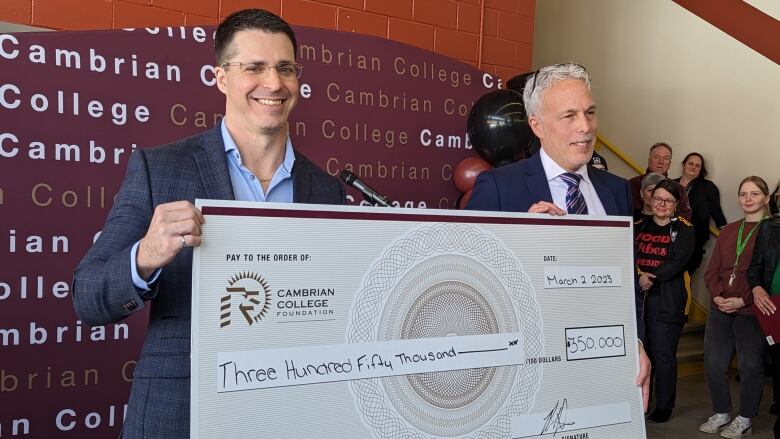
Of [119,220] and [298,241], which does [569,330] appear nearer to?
[298,241]

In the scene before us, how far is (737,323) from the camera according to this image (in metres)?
4.11

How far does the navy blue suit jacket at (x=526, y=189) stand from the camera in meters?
1.71

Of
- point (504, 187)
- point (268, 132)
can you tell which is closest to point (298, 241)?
point (268, 132)

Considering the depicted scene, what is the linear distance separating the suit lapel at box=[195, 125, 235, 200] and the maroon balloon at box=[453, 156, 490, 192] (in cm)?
228

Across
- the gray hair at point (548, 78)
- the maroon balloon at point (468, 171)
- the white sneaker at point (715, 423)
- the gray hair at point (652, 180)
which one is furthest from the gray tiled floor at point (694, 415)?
the gray hair at point (548, 78)

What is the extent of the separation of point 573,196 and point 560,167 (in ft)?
0.27

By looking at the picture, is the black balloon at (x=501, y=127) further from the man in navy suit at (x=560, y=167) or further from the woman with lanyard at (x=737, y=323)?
the woman with lanyard at (x=737, y=323)

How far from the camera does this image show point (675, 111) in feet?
21.2

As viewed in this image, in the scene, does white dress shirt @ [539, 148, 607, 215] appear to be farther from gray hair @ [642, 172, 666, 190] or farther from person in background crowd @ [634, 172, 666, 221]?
gray hair @ [642, 172, 666, 190]

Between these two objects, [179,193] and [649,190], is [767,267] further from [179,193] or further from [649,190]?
[179,193]

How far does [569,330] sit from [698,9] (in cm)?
581

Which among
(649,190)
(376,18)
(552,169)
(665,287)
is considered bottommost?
(665,287)

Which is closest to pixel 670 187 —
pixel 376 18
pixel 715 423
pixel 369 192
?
pixel 715 423

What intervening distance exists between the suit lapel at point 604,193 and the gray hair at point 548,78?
0.24 metres
